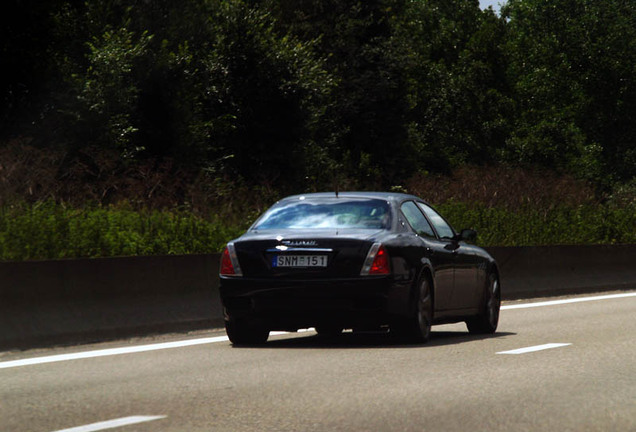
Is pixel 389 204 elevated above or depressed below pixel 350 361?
above

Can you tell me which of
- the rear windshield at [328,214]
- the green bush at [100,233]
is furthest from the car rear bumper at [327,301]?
the green bush at [100,233]

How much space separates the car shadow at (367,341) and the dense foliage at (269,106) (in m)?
2.60

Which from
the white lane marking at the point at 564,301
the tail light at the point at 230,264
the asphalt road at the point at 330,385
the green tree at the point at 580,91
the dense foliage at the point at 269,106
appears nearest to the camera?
the asphalt road at the point at 330,385

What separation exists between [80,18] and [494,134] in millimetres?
35137

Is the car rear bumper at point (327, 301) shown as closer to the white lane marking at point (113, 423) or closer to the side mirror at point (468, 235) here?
the side mirror at point (468, 235)

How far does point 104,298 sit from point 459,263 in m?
3.70

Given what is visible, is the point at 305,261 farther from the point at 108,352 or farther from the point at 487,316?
the point at 487,316

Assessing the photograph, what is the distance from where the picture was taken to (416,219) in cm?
1359

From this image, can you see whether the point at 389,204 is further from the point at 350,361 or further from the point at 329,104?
the point at 329,104

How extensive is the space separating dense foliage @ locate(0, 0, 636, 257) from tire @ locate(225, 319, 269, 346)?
3.62m

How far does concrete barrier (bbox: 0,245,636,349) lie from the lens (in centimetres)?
1264

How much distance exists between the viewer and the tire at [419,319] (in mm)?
12617

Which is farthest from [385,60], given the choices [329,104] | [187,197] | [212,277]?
[212,277]

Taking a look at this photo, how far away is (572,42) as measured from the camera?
2872 inches
